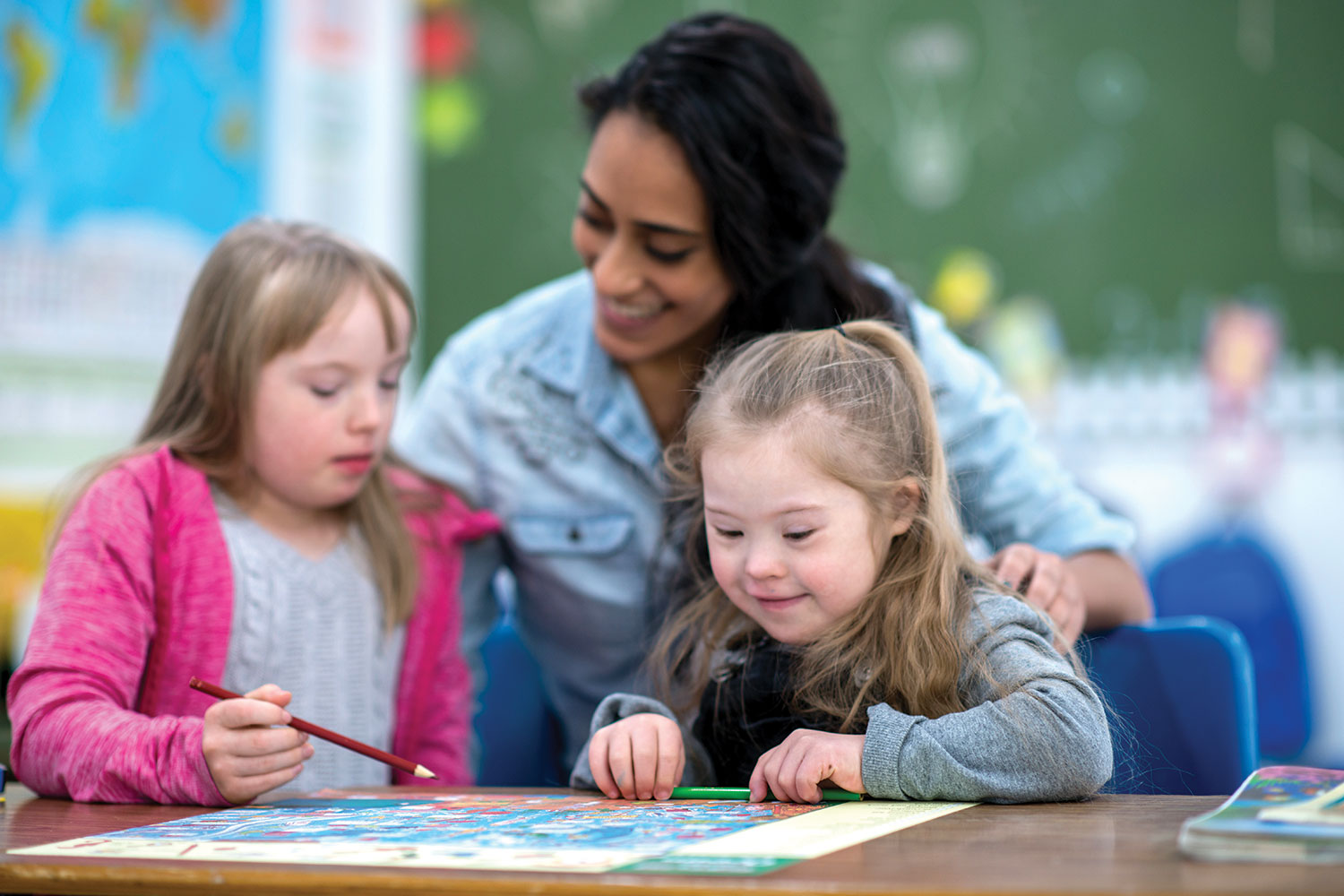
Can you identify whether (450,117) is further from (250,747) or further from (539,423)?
(250,747)

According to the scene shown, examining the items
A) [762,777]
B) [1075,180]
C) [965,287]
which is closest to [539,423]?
[762,777]

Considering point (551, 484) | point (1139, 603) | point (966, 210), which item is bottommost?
point (1139, 603)

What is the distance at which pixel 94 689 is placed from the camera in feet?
3.53

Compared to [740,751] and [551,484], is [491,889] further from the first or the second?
[551,484]

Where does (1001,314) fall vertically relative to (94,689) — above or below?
above

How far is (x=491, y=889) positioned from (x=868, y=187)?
2907 mm

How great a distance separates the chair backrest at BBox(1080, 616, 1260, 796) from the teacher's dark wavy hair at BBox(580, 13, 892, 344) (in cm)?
46

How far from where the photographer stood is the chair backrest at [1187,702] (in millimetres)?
1173

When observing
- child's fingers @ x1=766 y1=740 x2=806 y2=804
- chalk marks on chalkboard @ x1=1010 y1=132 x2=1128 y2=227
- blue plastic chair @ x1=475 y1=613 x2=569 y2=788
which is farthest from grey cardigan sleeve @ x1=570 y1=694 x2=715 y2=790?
chalk marks on chalkboard @ x1=1010 y1=132 x2=1128 y2=227

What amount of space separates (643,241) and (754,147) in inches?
6.0

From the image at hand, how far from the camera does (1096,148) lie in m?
3.16

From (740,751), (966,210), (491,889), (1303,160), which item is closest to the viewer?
(491,889)

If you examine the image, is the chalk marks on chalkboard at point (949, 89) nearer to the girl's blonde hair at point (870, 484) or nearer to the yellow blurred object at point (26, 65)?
the yellow blurred object at point (26, 65)

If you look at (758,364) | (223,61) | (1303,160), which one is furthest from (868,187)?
(758,364)
